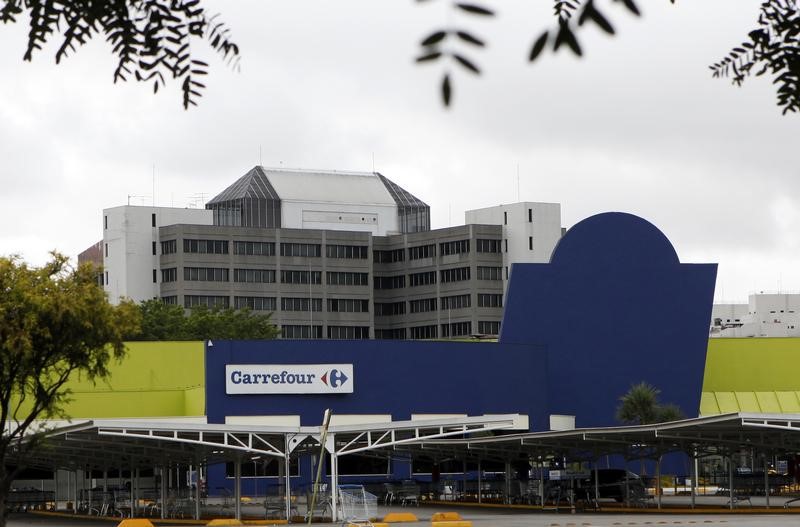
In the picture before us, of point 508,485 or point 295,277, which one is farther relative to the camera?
point 295,277

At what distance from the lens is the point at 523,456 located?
57.9 meters

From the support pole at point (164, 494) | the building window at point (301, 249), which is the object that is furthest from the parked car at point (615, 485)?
the building window at point (301, 249)

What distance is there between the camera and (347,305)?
13050 cm

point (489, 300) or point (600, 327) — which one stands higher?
point (489, 300)

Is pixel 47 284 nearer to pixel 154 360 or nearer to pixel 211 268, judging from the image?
pixel 154 360

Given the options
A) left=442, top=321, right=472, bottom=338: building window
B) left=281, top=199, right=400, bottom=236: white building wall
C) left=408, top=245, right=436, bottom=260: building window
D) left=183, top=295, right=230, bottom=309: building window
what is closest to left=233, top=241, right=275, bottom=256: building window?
left=183, top=295, right=230, bottom=309: building window

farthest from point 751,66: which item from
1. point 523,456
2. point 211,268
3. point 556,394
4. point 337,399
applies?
point 211,268

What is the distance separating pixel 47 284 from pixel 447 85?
89.3ft

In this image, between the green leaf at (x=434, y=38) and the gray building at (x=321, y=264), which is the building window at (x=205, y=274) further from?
the green leaf at (x=434, y=38)

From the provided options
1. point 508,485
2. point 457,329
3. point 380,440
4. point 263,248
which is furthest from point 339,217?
point 380,440

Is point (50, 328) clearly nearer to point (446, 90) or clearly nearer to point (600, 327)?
point (446, 90)

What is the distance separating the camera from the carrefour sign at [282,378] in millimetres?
62719

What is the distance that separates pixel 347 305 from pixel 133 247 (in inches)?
769

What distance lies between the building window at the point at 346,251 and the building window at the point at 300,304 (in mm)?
4187
